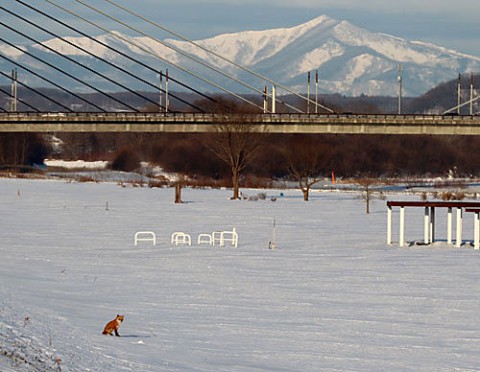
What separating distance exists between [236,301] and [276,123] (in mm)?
73184

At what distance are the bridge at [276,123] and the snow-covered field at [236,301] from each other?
172ft

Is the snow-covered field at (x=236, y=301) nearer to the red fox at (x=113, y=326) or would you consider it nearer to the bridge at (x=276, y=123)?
the red fox at (x=113, y=326)

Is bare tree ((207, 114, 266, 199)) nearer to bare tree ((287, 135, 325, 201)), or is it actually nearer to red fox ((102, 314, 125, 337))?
bare tree ((287, 135, 325, 201))

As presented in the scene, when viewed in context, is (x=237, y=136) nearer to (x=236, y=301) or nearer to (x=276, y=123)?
(x=276, y=123)

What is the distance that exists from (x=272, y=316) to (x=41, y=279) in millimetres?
6344

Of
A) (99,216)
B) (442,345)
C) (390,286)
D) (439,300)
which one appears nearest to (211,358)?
(442,345)

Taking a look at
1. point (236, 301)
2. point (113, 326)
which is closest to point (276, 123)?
point (236, 301)

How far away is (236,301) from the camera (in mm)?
21125

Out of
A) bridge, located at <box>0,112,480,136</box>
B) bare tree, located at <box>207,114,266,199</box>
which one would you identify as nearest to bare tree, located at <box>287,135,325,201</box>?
bridge, located at <box>0,112,480,136</box>

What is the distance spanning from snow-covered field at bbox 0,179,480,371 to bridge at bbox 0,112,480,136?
5241 cm

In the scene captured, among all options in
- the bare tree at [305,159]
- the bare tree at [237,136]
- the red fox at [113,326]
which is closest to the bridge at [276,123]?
the bare tree at [305,159]

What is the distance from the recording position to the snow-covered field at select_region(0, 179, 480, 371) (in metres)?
15.3

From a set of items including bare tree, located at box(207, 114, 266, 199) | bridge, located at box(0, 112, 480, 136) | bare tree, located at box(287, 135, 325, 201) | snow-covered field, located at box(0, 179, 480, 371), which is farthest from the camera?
bridge, located at box(0, 112, 480, 136)

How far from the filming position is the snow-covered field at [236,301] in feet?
50.1
